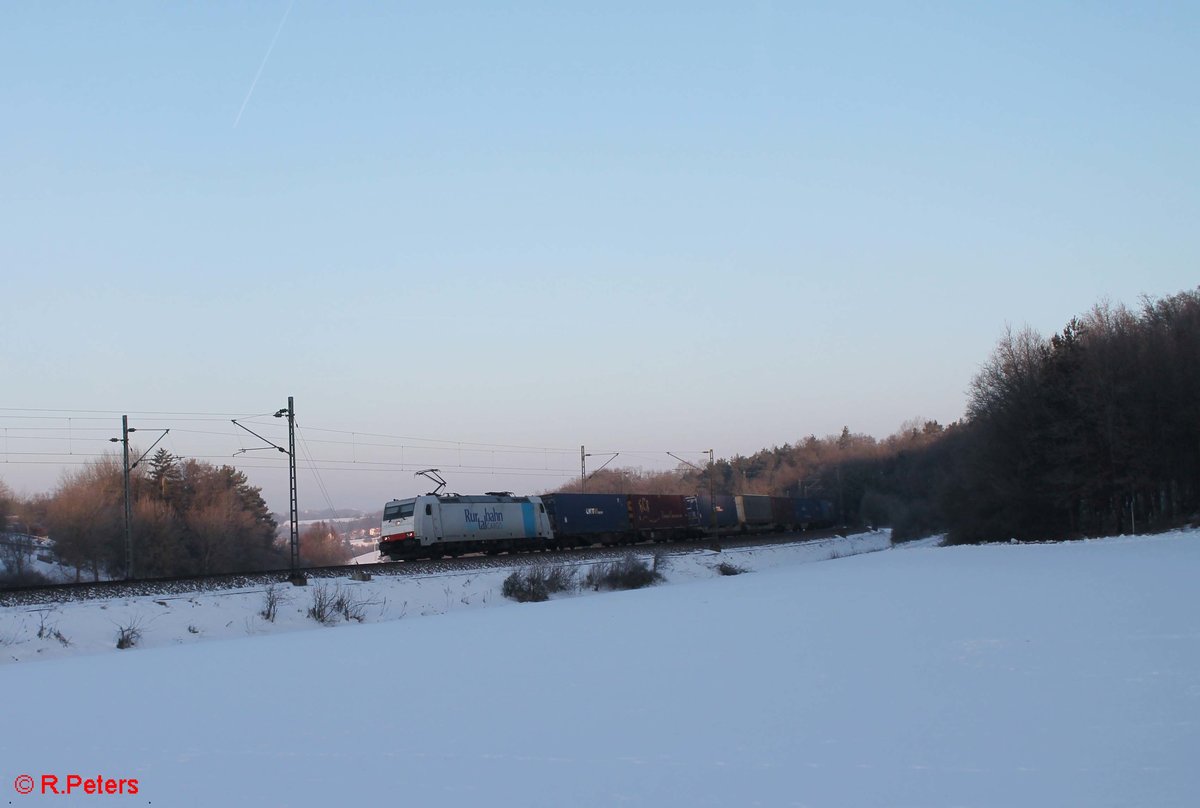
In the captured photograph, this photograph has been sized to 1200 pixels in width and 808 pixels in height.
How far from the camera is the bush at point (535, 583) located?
30.1 m

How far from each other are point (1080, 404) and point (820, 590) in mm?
30043

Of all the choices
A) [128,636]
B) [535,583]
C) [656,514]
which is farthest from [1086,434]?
[128,636]

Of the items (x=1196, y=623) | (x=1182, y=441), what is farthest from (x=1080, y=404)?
(x=1196, y=623)

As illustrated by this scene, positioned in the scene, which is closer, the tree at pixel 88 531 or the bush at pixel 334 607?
the bush at pixel 334 607

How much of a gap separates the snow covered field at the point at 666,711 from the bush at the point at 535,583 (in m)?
11.0

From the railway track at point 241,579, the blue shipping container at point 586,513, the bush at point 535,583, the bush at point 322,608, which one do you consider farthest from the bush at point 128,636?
the blue shipping container at point 586,513

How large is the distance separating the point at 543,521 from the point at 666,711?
34765 millimetres

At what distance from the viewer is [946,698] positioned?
9.79 meters

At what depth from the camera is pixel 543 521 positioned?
4450 centimetres

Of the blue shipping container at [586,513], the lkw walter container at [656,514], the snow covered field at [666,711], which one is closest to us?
the snow covered field at [666,711]

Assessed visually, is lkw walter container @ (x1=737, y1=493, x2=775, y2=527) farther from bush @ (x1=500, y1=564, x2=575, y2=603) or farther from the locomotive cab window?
bush @ (x1=500, y1=564, x2=575, y2=603)

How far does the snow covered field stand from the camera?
7.29 meters

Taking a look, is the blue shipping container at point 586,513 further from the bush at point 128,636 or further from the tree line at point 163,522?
the bush at point 128,636

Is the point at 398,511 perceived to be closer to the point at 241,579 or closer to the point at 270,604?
the point at 241,579
